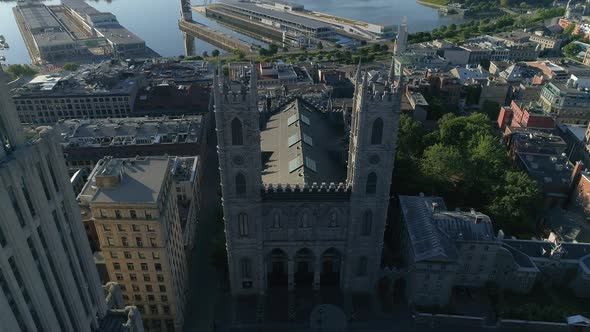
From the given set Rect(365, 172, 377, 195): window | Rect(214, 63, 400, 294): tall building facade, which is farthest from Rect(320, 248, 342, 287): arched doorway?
Rect(365, 172, 377, 195): window

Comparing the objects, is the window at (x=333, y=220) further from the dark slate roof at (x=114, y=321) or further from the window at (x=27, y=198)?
the window at (x=27, y=198)

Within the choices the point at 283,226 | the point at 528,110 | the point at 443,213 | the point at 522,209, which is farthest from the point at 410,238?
the point at 528,110

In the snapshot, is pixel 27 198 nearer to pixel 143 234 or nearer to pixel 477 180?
pixel 143 234

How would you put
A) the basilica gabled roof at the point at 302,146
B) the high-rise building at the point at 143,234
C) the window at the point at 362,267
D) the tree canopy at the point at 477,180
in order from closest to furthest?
the high-rise building at the point at 143,234
the window at the point at 362,267
the basilica gabled roof at the point at 302,146
the tree canopy at the point at 477,180

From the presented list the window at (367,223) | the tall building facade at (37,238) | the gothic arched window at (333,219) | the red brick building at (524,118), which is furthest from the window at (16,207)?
the red brick building at (524,118)

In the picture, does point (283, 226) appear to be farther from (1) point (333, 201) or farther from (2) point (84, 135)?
(2) point (84, 135)
